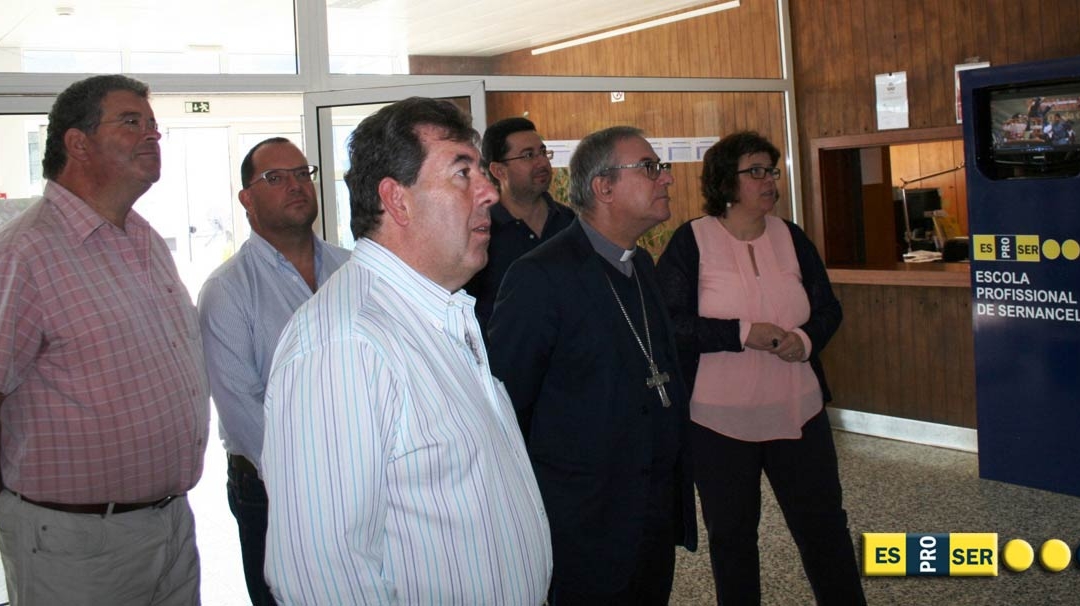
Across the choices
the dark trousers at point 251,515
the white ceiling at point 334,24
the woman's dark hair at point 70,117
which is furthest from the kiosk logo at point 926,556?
the white ceiling at point 334,24

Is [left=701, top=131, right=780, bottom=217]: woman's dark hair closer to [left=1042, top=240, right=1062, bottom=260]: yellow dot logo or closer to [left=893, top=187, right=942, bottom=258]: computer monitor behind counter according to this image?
[left=1042, top=240, right=1062, bottom=260]: yellow dot logo

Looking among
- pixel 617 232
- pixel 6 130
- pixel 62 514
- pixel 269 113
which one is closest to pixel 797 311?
pixel 617 232

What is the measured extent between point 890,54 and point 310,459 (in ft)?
18.1

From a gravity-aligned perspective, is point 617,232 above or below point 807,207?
below

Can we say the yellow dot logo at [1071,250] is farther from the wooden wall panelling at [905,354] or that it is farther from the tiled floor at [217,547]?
the tiled floor at [217,547]

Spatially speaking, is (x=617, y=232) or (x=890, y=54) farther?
(x=890, y=54)

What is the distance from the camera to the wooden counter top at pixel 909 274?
530 cm

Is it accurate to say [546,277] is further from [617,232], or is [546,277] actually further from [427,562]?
[427,562]

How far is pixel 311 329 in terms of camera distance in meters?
1.25

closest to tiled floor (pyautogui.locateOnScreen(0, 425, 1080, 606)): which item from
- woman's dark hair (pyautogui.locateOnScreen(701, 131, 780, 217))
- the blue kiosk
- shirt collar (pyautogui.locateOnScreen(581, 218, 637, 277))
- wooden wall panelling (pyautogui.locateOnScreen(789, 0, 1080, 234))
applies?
the blue kiosk

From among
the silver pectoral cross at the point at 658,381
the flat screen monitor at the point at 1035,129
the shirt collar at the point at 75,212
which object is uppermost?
the flat screen monitor at the point at 1035,129

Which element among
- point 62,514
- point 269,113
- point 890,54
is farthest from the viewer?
point 269,113

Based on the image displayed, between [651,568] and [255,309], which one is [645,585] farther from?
[255,309]

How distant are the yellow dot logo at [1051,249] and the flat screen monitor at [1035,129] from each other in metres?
0.32
